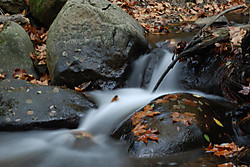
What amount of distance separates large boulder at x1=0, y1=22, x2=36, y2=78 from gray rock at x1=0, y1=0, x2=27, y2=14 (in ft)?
6.63

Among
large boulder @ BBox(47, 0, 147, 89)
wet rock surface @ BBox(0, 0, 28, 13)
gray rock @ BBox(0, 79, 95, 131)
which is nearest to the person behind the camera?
gray rock @ BBox(0, 79, 95, 131)

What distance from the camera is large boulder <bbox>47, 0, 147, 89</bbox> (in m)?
4.58

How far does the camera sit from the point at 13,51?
17.8 feet

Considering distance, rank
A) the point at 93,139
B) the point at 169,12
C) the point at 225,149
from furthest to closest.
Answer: the point at 169,12 < the point at 93,139 < the point at 225,149

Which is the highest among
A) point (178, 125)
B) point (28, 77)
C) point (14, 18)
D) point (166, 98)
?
point (14, 18)

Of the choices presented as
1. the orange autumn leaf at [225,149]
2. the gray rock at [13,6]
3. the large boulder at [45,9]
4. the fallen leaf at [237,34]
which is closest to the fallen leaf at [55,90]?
the orange autumn leaf at [225,149]

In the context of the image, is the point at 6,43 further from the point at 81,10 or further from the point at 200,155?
the point at 200,155

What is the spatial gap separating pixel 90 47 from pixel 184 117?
2617 mm

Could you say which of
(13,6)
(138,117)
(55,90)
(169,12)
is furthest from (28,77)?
(169,12)

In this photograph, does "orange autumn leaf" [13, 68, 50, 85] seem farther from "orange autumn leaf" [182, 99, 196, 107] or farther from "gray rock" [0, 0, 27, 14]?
"orange autumn leaf" [182, 99, 196, 107]

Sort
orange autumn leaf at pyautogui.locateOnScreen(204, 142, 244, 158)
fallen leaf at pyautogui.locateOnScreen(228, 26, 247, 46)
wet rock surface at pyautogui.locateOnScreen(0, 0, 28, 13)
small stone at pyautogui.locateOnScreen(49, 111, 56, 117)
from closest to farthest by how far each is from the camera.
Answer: orange autumn leaf at pyautogui.locateOnScreen(204, 142, 244, 158), fallen leaf at pyautogui.locateOnScreen(228, 26, 247, 46), small stone at pyautogui.locateOnScreen(49, 111, 56, 117), wet rock surface at pyautogui.locateOnScreen(0, 0, 28, 13)

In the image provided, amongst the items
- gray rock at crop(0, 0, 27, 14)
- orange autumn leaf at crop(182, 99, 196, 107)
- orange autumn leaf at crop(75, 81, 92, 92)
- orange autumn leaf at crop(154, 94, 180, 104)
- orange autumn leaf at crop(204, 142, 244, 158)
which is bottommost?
orange autumn leaf at crop(75, 81, 92, 92)

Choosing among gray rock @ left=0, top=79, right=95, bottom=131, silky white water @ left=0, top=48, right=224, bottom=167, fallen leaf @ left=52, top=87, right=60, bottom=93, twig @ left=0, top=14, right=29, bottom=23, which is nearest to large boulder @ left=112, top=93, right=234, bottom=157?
silky white water @ left=0, top=48, right=224, bottom=167

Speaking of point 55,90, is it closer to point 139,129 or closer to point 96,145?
point 96,145
